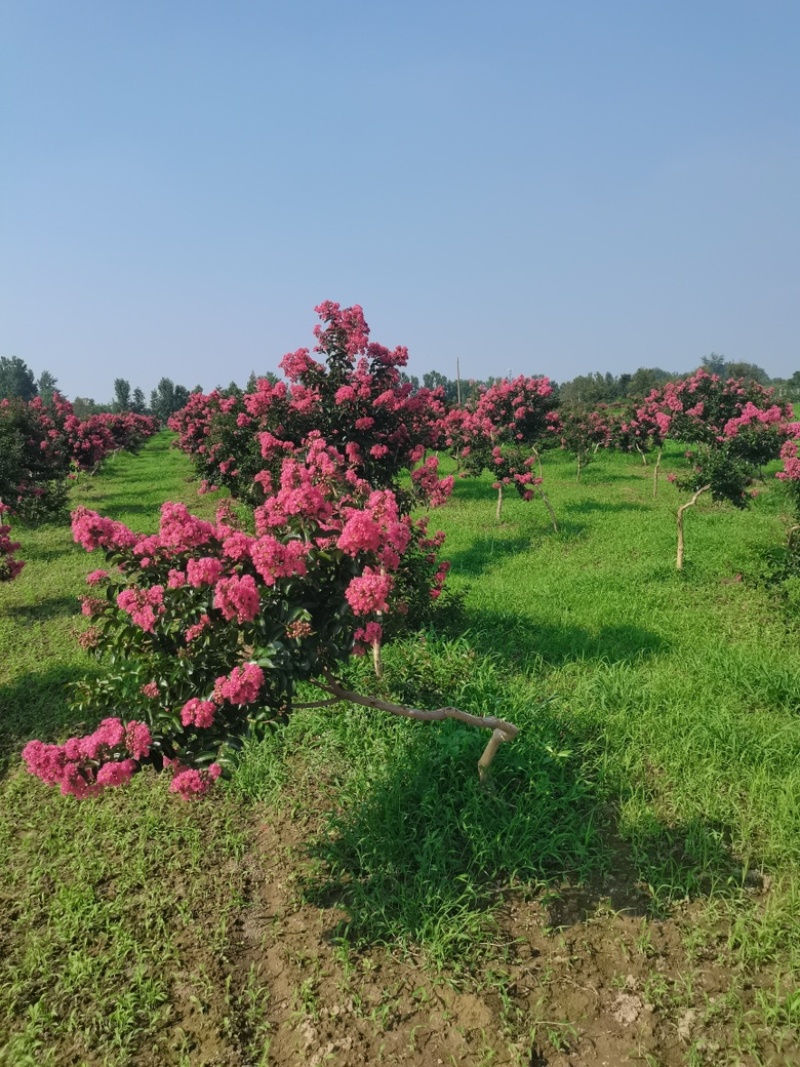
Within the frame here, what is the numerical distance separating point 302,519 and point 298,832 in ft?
8.06

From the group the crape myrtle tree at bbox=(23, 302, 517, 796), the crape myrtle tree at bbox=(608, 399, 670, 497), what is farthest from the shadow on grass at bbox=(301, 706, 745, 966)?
the crape myrtle tree at bbox=(608, 399, 670, 497)

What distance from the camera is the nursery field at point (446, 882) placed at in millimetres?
3057

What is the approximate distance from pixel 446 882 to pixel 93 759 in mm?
2181

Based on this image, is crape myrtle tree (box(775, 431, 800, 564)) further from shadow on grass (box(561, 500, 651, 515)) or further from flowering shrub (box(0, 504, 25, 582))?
flowering shrub (box(0, 504, 25, 582))

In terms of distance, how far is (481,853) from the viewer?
3.89 metres

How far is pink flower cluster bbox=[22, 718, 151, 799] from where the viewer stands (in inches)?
117

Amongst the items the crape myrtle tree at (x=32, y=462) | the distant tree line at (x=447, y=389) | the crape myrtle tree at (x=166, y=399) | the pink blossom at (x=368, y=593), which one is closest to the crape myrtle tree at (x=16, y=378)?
the distant tree line at (x=447, y=389)

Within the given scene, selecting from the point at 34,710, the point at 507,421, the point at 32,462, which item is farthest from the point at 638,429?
the point at 34,710

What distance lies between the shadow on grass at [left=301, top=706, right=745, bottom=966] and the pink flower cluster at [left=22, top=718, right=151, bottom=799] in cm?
164

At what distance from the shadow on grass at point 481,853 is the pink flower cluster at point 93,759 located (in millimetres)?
1645

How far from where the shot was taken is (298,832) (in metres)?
4.49

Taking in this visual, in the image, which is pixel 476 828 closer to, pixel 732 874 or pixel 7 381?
pixel 732 874

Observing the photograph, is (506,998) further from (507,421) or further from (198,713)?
(507,421)

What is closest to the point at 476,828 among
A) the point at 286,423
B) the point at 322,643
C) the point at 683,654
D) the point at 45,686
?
the point at 322,643
